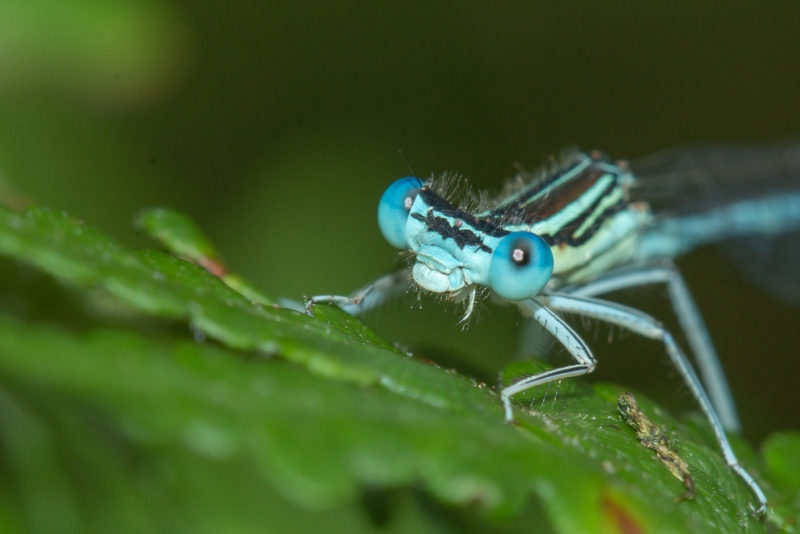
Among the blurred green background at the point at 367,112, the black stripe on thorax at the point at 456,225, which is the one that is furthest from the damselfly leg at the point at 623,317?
the blurred green background at the point at 367,112

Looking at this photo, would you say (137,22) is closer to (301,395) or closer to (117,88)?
(117,88)

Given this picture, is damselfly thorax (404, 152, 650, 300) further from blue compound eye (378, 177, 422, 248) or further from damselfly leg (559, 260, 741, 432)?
damselfly leg (559, 260, 741, 432)

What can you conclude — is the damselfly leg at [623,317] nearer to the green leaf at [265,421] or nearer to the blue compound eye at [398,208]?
the blue compound eye at [398,208]

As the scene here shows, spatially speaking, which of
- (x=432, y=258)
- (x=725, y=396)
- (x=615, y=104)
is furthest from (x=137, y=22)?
(x=725, y=396)

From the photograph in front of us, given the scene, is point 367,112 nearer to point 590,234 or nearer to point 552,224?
point 590,234

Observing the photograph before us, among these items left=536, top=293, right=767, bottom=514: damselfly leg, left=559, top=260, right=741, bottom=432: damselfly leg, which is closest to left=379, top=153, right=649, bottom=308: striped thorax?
left=536, top=293, right=767, bottom=514: damselfly leg

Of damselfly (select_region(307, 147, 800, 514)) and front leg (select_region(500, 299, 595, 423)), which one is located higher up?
damselfly (select_region(307, 147, 800, 514))
